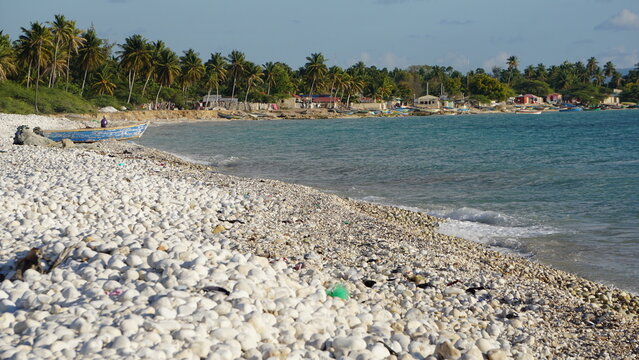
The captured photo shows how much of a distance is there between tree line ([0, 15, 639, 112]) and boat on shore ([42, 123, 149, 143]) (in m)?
24.8

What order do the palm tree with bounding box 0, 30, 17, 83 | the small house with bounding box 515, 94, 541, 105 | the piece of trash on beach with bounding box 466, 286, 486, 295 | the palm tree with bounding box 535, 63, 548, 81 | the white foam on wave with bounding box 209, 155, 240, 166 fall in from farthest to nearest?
the palm tree with bounding box 535, 63, 548, 81 < the small house with bounding box 515, 94, 541, 105 < the palm tree with bounding box 0, 30, 17, 83 < the white foam on wave with bounding box 209, 155, 240, 166 < the piece of trash on beach with bounding box 466, 286, 486, 295

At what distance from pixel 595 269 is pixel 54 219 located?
866 centimetres

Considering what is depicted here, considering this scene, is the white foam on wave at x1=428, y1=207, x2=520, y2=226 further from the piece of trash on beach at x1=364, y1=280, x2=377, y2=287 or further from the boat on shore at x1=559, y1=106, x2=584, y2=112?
the boat on shore at x1=559, y1=106, x2=584, y2=112

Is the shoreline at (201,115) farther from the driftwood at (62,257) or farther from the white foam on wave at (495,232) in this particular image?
the driftwood at (62,257)

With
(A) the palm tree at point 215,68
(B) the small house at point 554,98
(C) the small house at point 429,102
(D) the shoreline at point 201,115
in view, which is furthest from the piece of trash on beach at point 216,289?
(B) the small house at point 554,98

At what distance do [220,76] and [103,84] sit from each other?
22222 mm

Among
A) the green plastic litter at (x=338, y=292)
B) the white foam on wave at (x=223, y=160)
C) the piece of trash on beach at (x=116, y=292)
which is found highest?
the piece of trash on beach at (x=116, y=292)

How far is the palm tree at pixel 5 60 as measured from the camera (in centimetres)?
5653

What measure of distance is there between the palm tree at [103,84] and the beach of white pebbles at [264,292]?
73.9 metres

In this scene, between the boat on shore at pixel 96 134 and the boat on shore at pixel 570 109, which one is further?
the boat on shore at pixel 570 109

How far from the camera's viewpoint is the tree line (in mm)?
64125

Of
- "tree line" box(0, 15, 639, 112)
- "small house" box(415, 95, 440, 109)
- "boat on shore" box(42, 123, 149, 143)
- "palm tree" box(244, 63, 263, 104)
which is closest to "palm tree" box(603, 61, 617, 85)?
"tree line" box(0, 15, 639, 112)

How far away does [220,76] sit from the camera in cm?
9638

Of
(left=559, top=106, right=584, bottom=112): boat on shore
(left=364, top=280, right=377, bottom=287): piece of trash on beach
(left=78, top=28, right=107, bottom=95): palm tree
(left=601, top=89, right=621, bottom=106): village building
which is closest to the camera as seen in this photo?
(left=364, top=280, right=377, bottom=287): piece of trash on beach
